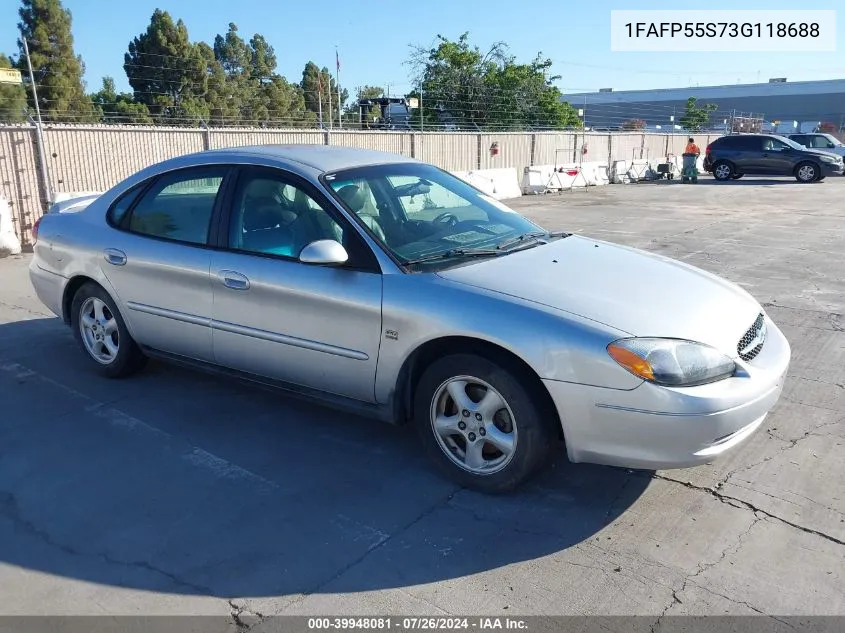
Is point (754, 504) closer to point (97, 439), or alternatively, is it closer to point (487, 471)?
point (487, 471)

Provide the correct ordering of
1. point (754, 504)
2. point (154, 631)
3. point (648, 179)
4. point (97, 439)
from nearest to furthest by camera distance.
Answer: point (154, 631)
point (754, 504)
point (97, 439)
point (648, 179)

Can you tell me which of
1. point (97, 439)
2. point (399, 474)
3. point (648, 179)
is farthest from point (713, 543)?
point (648, 179)

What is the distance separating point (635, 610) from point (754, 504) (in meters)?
1.10

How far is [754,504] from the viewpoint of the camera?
344 centimetres

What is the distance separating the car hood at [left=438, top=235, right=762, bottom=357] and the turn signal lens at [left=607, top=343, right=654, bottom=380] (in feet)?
0.38

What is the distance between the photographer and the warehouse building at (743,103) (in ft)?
231

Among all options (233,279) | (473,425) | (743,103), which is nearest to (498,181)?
(233,279)

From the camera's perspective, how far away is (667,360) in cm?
307

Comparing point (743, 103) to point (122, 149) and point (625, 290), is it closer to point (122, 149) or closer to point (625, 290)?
point (122, 149)

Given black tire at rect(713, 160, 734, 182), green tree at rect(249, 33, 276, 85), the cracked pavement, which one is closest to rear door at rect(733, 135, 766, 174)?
black tire at rect(713, 160, 734, 182)

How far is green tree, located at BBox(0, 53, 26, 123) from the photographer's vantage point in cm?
2825

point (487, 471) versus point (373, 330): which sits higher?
point (373, 330)

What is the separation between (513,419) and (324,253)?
1.26m

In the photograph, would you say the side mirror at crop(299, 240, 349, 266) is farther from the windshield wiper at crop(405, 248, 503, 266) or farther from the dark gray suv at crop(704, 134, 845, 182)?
the dark gray suv at crop(704, 134, 845, 182)
